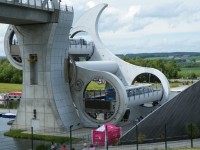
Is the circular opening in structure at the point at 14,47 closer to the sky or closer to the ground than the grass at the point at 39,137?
closer to the sky

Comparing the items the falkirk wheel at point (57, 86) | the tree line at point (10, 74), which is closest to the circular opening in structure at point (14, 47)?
the falkirk wheel at point (57, 86)

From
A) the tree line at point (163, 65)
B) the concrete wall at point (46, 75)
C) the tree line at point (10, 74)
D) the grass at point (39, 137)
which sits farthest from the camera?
the tree line at point (163, 65)

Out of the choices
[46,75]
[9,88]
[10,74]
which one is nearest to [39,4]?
[46,75]

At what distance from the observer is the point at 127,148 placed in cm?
2625

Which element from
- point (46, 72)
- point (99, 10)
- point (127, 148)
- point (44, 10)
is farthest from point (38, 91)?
point (99, 10)

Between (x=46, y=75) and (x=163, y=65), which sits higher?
(x=163, y=65)

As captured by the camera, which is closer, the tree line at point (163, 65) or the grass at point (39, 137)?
the grass at point (39, 137)

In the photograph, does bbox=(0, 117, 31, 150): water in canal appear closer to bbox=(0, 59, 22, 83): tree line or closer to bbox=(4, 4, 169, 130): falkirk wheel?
bbox=(4, 4, 169, 130): falkirk wheel

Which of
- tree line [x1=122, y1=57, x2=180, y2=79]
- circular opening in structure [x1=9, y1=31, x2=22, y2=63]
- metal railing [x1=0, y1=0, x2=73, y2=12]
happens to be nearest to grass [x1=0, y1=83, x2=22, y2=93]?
tree line [x1=122, y1=57, x2=180, y2=79]

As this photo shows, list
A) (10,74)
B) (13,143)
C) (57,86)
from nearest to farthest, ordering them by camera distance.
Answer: (13,143) → (57,86) → (10,74)

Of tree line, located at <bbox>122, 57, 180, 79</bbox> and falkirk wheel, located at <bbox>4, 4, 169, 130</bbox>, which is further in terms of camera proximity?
tree line, located at <bbox>122, 57, 180, 79</bbox>

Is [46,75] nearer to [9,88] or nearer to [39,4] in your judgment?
[39,4]

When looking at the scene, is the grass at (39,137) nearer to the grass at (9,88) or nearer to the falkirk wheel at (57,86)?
the falkirk wheel at (57,86)

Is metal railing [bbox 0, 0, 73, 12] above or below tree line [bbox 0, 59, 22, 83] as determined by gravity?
above
